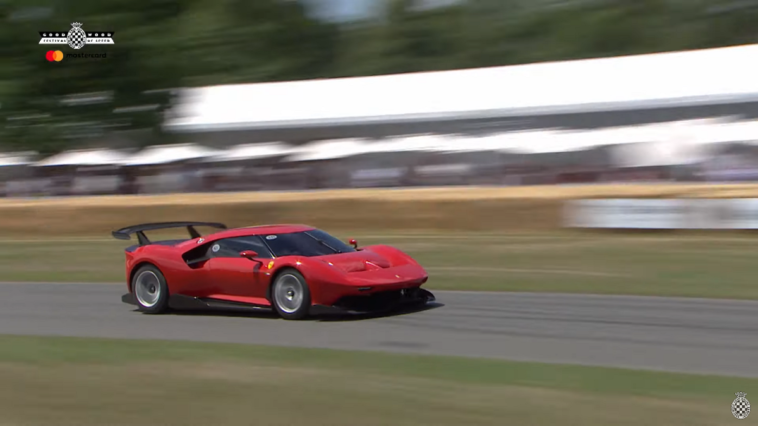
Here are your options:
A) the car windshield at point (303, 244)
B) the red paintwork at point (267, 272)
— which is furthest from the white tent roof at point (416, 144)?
the red paintwork at point (267, 272)

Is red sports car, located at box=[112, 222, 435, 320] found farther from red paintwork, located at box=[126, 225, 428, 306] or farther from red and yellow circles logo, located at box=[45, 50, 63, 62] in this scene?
red and yellow circles logo, located at box=[45, 50, 63, 62]

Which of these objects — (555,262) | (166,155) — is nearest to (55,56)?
(555,262)

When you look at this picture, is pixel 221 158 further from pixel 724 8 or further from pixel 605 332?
pixel 724 8

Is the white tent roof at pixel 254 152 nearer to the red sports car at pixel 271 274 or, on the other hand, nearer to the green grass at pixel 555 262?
the green grass at pixel 555 262

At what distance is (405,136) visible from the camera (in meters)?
29.6

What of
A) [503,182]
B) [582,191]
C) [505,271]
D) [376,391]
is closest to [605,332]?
[376,391]

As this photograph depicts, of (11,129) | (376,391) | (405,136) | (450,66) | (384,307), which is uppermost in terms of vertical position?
(450,66)

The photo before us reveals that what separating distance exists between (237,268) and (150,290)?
1.50m

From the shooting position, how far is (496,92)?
3028 centimetres

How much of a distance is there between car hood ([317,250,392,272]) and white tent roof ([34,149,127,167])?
23174mm

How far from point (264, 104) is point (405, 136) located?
7088 millimetres

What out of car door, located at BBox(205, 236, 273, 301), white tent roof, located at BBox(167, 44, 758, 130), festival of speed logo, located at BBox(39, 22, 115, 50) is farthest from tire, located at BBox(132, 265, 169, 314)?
white tent roof, located at BBox(167, 44, 758, 130)

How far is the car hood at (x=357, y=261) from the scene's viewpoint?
30.3 ft

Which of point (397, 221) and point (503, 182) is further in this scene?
point (503, 182)
